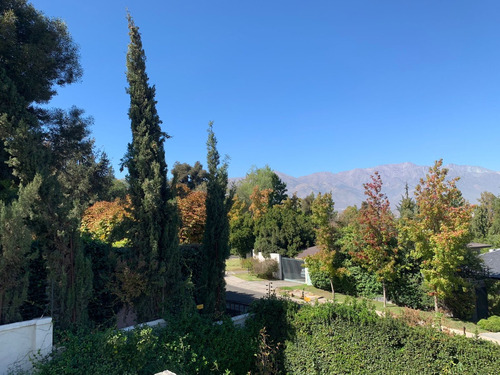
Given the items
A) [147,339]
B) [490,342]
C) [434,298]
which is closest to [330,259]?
[434,298]

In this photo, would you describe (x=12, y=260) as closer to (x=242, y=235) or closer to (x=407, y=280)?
(x=407, y=280)

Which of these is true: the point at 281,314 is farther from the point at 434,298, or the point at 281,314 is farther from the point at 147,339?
the point at 434,298

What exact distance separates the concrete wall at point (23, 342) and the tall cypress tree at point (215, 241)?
4184 millimetres

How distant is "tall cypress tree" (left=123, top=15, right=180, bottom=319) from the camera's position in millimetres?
7047

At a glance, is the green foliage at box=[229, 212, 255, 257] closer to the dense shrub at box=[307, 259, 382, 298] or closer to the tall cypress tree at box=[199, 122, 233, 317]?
the dense shrub at box=[307, 259, 382, 298]

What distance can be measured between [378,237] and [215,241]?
927 cm

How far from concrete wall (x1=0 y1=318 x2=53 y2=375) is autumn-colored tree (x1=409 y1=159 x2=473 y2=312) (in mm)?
12930

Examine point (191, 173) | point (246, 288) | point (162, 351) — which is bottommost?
point (246, 288)

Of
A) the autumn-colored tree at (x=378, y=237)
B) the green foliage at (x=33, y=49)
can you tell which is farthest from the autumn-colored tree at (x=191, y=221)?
the autumn-colored tree at (x=378, y=237)

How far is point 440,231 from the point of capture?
12719mm

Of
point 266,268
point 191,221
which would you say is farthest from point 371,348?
point 266,268

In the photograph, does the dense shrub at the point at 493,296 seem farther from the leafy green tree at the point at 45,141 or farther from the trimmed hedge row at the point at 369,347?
the leafy green tree at the point at 45,141

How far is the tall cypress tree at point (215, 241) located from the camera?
8.62m

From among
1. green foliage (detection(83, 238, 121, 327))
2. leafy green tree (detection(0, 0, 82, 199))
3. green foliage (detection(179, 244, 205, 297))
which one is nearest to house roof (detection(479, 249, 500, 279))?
green foliage (detection(179, 244, 205, 297))
